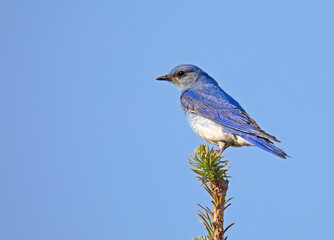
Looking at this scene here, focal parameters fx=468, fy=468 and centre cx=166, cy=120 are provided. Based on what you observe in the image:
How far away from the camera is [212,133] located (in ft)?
26.4

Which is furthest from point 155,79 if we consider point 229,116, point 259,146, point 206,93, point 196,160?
point 196,160

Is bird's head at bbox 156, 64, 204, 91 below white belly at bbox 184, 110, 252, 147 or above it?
above

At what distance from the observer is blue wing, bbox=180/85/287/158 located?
7.22 meters

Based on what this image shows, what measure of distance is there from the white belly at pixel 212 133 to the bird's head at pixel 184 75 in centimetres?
143

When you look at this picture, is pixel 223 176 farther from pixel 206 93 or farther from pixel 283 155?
pixel 206 93

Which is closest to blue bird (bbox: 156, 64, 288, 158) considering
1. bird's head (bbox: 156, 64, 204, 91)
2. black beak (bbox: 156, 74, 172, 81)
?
bird's head (bbox: 156, 64, 204, 91)

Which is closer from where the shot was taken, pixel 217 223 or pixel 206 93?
pixel 217 223

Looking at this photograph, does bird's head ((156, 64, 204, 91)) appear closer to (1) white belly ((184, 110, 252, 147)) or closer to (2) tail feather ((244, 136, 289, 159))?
(1) white belly ((184, 110, 252, 147))

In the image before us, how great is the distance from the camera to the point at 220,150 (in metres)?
8.02

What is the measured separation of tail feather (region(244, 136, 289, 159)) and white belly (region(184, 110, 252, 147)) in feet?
1.07

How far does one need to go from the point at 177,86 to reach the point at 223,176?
184 inches

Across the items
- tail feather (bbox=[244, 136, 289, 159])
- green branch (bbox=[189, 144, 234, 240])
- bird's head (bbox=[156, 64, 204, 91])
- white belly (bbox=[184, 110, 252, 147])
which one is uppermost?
bird's head (bbox=[156, 64, 204, 91])

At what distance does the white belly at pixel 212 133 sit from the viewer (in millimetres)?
7912

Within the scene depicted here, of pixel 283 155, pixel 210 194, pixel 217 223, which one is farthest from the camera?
pixel 283 155
